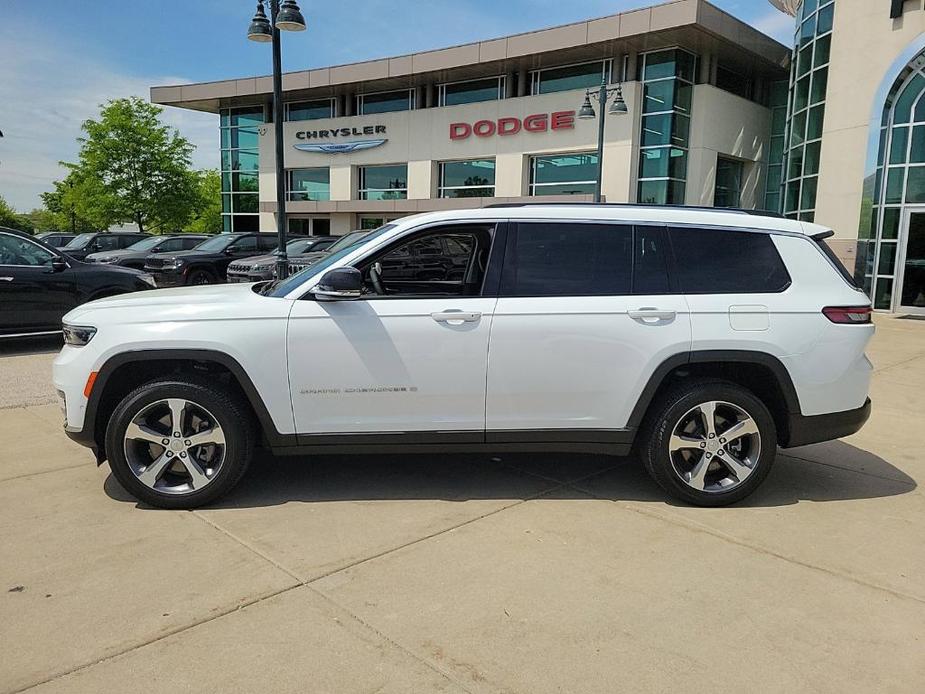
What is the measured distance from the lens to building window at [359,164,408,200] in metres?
34.5

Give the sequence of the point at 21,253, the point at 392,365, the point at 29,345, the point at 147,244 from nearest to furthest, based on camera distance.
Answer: the point at 392,365
the point at 21,253
the point at 29,345
the point at 147,244

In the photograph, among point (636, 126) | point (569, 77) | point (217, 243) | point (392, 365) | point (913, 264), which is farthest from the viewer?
point (569, 77)

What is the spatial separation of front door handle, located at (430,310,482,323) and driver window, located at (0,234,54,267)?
7.53 meters

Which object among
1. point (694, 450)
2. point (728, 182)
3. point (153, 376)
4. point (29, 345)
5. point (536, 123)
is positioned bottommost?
point (29, 345)

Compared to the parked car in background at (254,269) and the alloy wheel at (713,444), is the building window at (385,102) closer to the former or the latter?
the parked car in background at (254,269)

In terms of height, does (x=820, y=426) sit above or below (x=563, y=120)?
below

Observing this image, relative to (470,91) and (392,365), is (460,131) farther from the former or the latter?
(392,365)

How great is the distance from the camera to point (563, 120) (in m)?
28.8

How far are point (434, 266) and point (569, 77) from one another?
26.9 m

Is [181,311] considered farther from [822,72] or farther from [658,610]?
[822,72]

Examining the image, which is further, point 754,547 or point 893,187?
point 893,187

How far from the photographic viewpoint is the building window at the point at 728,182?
95.5ft

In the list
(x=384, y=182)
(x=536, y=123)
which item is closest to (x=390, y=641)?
(x=536, y=123)

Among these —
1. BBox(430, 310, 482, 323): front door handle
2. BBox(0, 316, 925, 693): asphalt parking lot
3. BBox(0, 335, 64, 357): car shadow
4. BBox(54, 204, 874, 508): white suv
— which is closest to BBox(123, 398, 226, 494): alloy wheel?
BBox(54, 204, 874, 508): white suv
